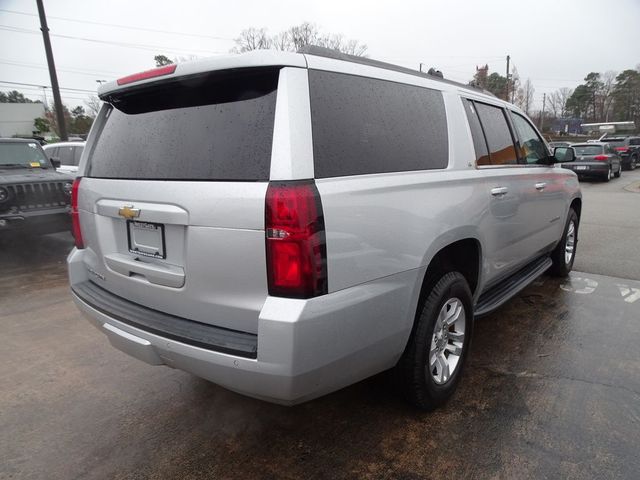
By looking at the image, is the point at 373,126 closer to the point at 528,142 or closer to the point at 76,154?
the point at 528,142

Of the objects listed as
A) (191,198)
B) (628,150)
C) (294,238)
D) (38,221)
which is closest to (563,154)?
(294,238)

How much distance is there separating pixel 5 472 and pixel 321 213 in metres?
2.17

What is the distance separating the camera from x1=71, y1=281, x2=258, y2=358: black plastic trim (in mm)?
1888

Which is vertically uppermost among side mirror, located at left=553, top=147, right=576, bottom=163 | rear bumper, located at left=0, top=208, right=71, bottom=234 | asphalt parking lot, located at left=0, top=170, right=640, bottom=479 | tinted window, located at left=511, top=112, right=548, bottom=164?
tinted window, located at left=511, top=112, right=548, bottom=164

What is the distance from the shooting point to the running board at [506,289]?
3.24 metres

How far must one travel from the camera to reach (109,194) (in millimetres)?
2406

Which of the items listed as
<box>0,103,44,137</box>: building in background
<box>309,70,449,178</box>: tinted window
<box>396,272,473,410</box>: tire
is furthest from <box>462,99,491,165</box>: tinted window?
<box>0,103,44,137</box>: building in background

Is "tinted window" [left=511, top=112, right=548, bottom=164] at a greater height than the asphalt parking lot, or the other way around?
"tinted window" [left=511, top=112, right=548, bottom=164]

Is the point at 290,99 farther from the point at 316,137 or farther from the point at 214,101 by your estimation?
the point at 214,101

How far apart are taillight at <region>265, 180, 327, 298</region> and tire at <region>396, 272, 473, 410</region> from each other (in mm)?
913

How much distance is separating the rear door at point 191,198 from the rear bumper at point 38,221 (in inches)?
188

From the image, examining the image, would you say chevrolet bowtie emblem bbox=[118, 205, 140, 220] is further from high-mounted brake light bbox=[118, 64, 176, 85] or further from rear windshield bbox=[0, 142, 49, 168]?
rear windshield bbox=[0, 142, 49, 168]

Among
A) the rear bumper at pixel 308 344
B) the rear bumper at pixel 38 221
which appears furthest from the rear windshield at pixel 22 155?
the rear bumper at pixel 308 344

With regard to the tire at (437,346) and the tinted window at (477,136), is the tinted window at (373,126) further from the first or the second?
the tire at (437,346)
